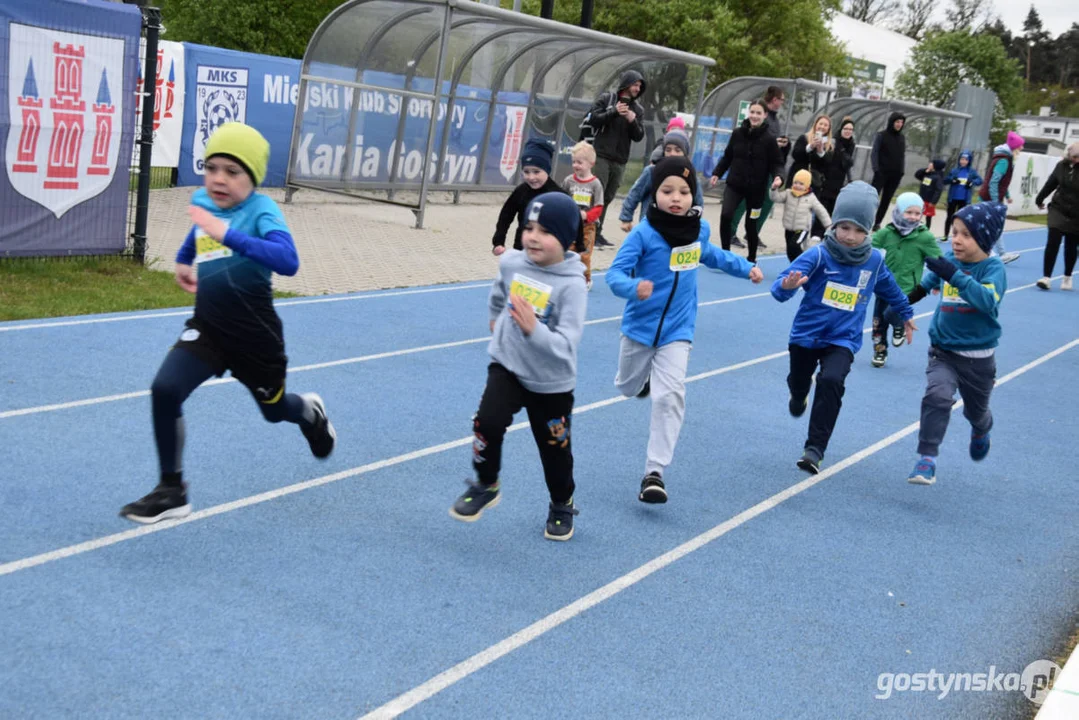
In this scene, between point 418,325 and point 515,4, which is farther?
point 515,4

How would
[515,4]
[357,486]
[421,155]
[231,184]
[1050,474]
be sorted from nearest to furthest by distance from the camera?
[231,184] < [357,486] < [1050,474] < [421,155] < [515,4]

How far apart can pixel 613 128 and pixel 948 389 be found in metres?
9.63

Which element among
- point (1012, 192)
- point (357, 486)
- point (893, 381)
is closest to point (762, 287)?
point (893, 381)

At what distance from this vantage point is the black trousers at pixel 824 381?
274 inches

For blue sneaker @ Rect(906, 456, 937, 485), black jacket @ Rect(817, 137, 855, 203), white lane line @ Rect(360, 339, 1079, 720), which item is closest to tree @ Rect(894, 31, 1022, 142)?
black jacket @ Rect(817, 137, 855, 203)

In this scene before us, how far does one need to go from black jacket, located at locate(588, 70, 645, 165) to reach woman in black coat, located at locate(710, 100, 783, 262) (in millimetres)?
1314

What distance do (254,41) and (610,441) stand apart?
3634 centimetres

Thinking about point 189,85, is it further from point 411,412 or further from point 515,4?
point 411,412

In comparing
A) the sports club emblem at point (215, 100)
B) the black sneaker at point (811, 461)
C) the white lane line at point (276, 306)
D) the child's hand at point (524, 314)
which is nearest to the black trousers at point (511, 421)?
the child's hand at point (524, 314)

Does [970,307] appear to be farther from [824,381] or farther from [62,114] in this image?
[62,114]

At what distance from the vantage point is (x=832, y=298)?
699 centimetres

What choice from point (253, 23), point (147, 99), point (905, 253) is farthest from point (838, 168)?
point (253, 23)

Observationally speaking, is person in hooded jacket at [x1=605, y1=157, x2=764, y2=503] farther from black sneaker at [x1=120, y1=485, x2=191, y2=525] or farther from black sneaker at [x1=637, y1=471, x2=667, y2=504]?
black sneaker at [x1=120, y1=485, x2=191, y2=525]

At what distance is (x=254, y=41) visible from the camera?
40.2m
